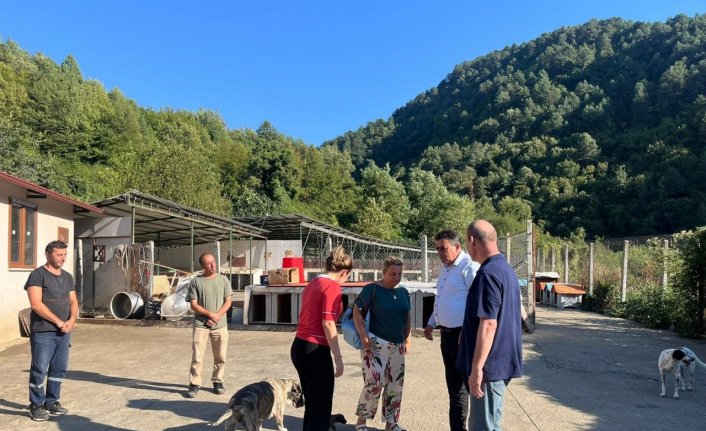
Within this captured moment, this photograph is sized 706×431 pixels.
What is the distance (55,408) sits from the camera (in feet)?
17.5

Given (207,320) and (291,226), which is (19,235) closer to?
(207,320)

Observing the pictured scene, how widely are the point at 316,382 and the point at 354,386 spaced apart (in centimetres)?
295

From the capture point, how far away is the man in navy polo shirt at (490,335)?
3.07 m

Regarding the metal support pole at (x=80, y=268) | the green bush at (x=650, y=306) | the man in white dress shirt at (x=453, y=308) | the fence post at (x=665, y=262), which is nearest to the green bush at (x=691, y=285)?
the fence post at (x=665, y=262)

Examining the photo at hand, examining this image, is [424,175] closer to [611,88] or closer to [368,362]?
[611,88]

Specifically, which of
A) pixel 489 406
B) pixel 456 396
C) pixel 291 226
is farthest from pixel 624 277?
pixel 291 226

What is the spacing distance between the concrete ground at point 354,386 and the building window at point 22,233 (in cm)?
178

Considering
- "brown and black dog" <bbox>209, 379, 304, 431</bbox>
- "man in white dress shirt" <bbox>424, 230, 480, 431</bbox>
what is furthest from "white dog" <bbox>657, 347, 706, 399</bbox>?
"brown and black dog" <bbox>209, 379, 304, 431</bbox>

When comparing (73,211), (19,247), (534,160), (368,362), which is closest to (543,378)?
(368,362)

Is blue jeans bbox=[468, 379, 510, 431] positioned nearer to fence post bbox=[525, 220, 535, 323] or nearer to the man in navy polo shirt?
the man in navy polo shirt

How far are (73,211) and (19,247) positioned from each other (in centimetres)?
318

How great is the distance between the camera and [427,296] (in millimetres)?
11031

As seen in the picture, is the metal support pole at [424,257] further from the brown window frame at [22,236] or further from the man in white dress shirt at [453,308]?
the brown window frame at [22,236]

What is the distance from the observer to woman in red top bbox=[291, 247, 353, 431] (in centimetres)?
393
